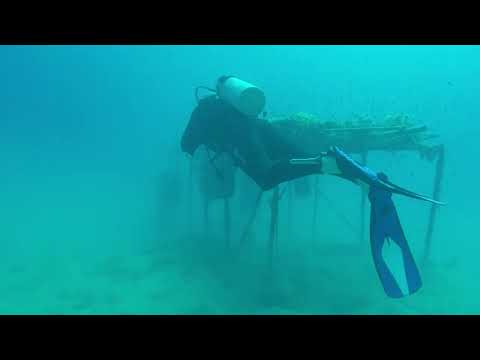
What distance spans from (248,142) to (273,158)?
2.39 ft

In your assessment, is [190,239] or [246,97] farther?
[190,239]

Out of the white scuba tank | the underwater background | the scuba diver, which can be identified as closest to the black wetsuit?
the scuba diver

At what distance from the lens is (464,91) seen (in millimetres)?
91875

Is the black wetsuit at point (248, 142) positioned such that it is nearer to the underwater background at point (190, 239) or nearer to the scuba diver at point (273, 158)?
the scuba diver at point (273, 158)

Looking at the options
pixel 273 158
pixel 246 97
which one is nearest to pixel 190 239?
pixel 273 158

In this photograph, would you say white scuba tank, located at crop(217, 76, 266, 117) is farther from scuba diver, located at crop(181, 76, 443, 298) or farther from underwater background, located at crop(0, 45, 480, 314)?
underwater background, located at crop(0, 45, 480, 314)

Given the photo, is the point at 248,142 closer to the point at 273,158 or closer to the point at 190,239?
the point at 273,158

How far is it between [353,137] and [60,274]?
10128 millimetres

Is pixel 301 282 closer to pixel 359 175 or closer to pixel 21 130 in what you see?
pixel 359 175

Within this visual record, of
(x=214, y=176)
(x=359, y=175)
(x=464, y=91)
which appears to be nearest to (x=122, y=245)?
(x=214, y=176)

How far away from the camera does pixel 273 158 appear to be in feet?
25.5

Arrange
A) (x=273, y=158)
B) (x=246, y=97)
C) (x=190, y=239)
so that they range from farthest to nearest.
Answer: (x=190, y=239), (x=273, y=158), (x=246, y=97)

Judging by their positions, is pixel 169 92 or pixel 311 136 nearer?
pixel 311 136

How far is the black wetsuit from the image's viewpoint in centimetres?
661
